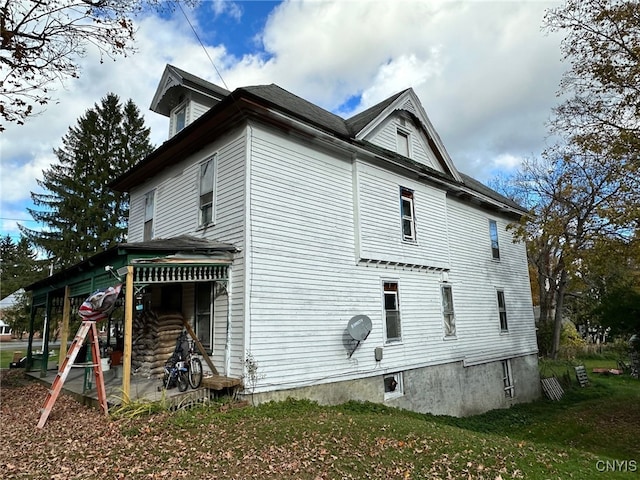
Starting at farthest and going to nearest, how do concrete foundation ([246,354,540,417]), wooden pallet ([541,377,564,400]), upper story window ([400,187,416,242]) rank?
wooden pallet ([541,377,564,400]) < upper story window ([400,187,416,242]) < concrete foundation ([246,354,540,417])

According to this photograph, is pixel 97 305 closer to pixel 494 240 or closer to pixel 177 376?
pixel 177 376

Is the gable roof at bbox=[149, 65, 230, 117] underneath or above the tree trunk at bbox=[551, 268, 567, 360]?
above

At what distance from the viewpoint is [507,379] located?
1680 cm

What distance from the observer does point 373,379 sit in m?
11.0

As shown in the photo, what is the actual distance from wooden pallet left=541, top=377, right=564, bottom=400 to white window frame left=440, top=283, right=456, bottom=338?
8.24 meters

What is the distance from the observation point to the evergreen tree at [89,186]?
3045cm

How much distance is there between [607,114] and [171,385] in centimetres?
1377

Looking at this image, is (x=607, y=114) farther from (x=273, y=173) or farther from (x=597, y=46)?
(x=273, y=173)

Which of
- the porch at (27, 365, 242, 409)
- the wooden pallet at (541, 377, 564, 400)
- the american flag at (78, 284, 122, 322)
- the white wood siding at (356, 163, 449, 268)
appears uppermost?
the white wood siding at (356, 163, 449, 268)

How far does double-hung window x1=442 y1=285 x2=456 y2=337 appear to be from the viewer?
14.1 metres

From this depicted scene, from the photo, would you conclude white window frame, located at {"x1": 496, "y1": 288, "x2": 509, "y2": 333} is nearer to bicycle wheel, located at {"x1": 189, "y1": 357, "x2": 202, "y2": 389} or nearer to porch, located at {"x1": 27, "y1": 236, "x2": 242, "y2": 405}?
porch, located at {"x1": 27, "y1": 236, "x2": 242, "y2": 405}

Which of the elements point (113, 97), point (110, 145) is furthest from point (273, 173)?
point (113, 97)

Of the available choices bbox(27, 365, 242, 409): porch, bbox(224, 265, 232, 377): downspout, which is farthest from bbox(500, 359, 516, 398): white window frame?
bbox(27, 365, 242, 409): porch

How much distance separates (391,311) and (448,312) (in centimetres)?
335
